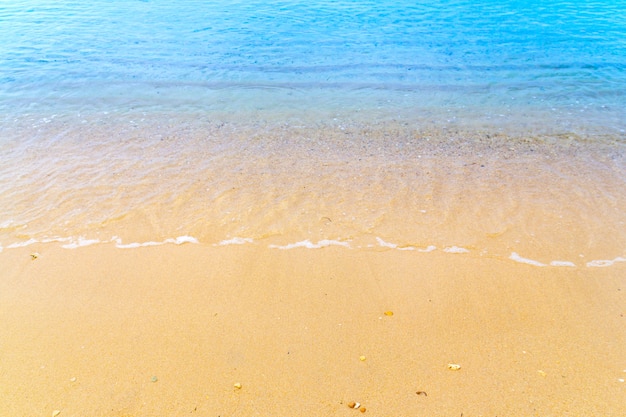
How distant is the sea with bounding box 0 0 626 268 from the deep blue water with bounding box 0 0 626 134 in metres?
0.07

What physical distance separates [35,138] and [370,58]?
7.49m

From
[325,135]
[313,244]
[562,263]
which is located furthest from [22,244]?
[562,263]

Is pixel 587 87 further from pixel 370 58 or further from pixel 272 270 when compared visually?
pixel 272 270

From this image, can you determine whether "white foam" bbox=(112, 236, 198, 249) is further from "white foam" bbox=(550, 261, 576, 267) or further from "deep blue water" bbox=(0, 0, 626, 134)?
"deep blue water" bbox=(0, 0, 626, 134)

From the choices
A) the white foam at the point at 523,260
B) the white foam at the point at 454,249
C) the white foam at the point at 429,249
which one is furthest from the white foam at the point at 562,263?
the white foam at the point at 429,249

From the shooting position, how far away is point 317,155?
6.81m

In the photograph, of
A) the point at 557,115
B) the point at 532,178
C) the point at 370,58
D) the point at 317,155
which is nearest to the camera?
the point at 532,178

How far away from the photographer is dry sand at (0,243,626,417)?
3188 millimetres

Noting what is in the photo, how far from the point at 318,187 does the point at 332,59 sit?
617 cm

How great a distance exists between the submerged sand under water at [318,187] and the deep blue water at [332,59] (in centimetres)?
117

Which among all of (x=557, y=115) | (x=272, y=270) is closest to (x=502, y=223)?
(x=272, y=270)

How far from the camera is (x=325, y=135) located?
7484mm

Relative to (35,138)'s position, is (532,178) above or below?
below

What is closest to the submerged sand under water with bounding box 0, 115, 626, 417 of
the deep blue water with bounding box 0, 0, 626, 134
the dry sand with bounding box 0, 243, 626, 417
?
the dry sand with bounding box 0, 243, 626, 417
